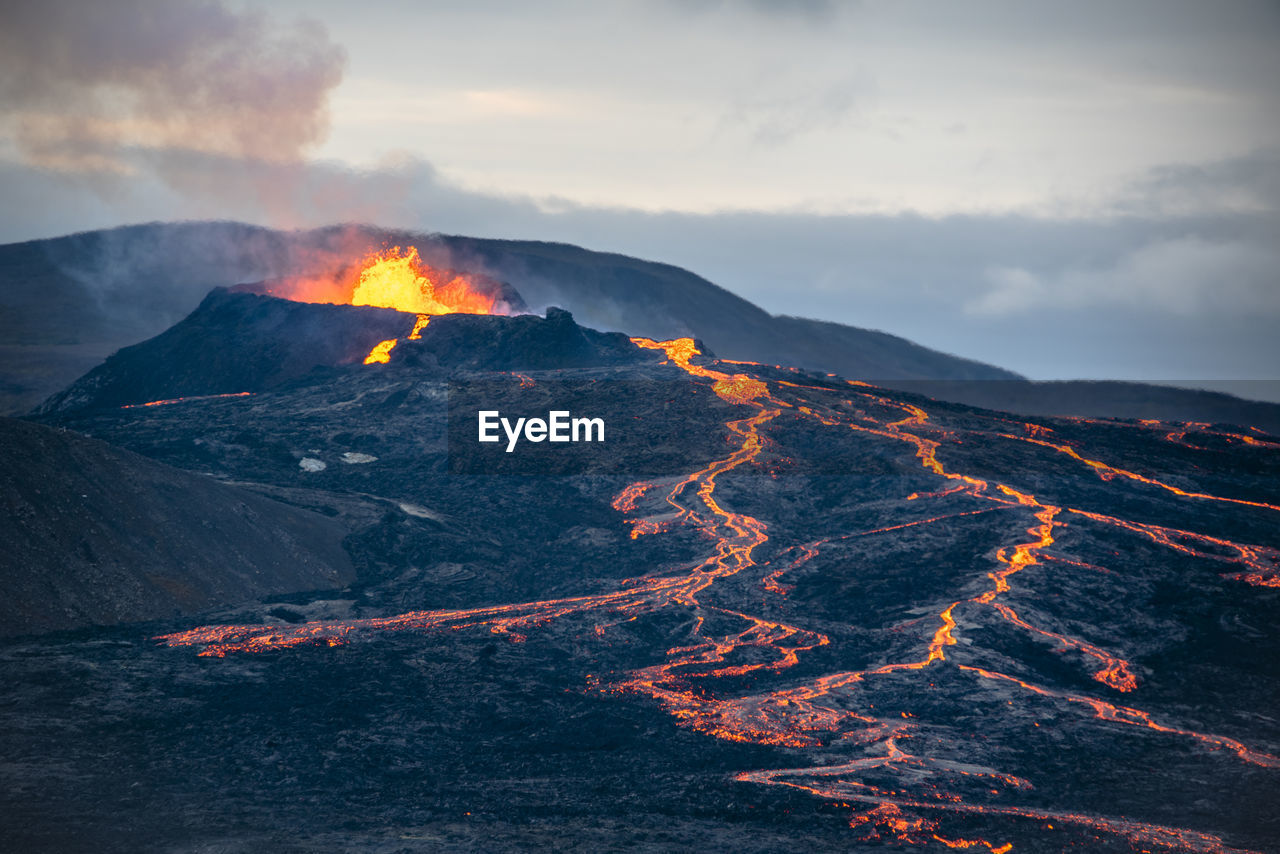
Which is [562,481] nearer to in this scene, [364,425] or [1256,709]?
[364,425]

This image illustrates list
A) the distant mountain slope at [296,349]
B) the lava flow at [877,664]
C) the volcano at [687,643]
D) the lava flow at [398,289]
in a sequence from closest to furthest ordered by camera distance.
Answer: the volcano at [687,643]
the lava flow at [877,664]
the distant mountain slope at [296,349]
the lava flow at [398,289]

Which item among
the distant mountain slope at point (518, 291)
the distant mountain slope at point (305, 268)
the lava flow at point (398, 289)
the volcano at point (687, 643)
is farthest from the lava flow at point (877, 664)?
the distant mountain slope at point (305, 268)

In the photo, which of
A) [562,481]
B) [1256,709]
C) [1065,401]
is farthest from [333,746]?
[1065,401]

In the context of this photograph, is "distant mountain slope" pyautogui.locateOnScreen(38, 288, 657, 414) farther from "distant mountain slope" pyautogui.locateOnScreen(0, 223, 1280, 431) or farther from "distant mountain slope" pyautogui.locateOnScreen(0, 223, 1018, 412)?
"distant mountain slope" pyautogui.locateOnScreen(0, 223, 1018, 412)

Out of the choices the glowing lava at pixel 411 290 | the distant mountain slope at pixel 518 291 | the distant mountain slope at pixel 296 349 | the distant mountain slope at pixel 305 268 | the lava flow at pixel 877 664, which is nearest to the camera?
the lava flow at pixel 877 664

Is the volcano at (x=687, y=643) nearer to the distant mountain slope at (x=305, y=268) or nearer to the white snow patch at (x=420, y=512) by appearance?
the white snow patch at (x=420, y=512)

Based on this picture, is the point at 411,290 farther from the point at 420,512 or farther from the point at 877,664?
the point at 877,664
